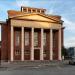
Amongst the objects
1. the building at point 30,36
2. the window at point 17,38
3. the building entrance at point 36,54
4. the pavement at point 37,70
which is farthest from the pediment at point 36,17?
the pavement at point 37,70

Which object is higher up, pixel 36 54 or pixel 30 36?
pixel 30 36

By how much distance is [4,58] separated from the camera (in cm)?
8212

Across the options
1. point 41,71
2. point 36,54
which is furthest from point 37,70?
point 36,54

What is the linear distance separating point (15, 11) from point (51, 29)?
1242 centimetres

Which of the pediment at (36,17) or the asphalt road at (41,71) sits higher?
the pediment at (36,17)

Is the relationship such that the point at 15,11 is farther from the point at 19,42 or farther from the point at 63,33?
the point at 63,33

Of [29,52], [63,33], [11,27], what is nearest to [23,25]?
[11,27]

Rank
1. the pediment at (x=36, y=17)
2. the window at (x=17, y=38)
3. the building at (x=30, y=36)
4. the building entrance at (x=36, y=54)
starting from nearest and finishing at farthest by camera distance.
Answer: the building at (x=30, y=36), the pediment at (x=36, y=17), the window at (x=17, y=38), the building entrance at (x=36, y=54)

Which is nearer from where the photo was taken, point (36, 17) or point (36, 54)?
point (36, 17)

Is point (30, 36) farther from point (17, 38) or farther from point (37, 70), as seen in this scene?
point (37, 70)

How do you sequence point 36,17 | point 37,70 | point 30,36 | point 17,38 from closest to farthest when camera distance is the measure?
point 37,70
point 36,17
point 17,38
point 30,36

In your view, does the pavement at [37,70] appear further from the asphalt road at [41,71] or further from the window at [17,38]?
the window at [17,38]

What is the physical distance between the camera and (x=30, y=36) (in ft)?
266

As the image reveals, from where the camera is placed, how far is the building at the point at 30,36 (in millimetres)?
77875
